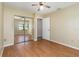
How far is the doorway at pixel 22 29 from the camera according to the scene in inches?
227

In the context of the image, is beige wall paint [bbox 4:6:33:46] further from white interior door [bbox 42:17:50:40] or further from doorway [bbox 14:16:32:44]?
white interior door [bbox 42:17:50:40]

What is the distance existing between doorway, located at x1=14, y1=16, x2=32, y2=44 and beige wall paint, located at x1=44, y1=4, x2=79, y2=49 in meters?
1.92

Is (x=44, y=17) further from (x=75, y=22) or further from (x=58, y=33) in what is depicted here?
(x=75, y=22)

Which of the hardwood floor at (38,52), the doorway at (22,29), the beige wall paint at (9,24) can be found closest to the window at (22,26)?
the doorway at (22,29)

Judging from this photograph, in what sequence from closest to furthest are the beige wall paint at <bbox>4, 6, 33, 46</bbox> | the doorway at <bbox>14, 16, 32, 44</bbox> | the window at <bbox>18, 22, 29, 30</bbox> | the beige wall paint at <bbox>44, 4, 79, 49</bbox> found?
the beige wall paint at <bbox>44, 4, 79, 49</bbox> → the beige wall paint at <bbox>4, 6, 33, 46</bbox> → the doorway at <bbox>14, 16, 32, 44</bbox> → the window at <bbox>18, 22, 29, 30</bbox>

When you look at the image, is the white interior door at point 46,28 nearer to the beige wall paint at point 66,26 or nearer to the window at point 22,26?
the beige wall paint at point 66,26

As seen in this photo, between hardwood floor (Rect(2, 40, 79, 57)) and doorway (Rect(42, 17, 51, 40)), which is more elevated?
doorway (Rect(42, 17, 51, 40))

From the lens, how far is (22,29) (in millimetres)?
6242

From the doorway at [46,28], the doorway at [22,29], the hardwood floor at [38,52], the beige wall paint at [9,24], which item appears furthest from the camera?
the doorway at [46,28]

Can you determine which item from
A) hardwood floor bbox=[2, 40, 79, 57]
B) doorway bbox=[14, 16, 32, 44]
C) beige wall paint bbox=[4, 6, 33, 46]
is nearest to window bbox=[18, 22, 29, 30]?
doorway bbox=[14, 16, 32, 44]

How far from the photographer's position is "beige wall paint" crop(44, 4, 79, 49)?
14.8 feet

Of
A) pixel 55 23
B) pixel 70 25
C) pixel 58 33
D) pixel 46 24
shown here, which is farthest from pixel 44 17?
pixel 70 25

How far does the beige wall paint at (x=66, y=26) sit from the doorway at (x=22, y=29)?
1.92 metres

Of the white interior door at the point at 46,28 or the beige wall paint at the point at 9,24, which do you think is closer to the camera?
the beige wall paint at the point at 9,24
